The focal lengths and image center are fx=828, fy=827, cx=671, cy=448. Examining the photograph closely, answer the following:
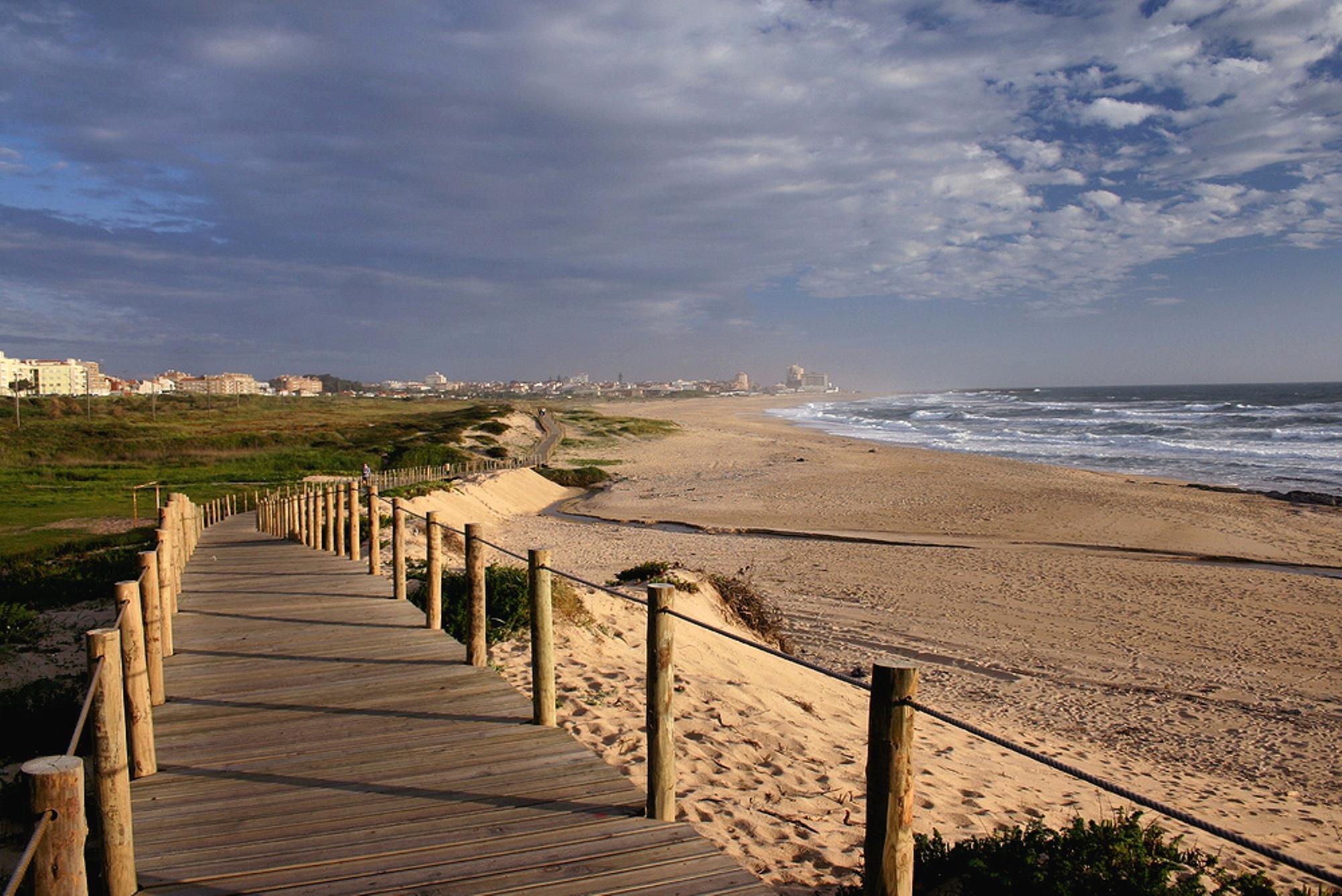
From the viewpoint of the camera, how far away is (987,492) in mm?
30047

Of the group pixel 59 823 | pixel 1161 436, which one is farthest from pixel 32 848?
pixel 1161 436

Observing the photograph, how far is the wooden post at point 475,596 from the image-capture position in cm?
641

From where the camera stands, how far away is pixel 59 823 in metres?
2.52

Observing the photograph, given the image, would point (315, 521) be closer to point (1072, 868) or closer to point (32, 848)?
point (32, 848)

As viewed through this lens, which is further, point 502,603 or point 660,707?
point 502,603

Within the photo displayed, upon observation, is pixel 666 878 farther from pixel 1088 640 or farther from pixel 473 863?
pixel 1088 640

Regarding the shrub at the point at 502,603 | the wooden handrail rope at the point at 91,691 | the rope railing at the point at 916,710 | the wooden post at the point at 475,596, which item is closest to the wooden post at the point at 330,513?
the shrub at the point at 502,603

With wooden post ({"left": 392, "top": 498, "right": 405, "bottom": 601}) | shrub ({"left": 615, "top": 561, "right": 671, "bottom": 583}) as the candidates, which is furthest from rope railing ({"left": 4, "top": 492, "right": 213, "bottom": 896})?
shrub ({"left": 615, "top": 561, "right": 671, "bottom": 583})

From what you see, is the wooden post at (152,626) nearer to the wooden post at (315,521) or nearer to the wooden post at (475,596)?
the wooden post at (475,596)

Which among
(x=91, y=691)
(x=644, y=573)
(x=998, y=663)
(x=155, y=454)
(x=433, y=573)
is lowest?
(x=155, y=454)

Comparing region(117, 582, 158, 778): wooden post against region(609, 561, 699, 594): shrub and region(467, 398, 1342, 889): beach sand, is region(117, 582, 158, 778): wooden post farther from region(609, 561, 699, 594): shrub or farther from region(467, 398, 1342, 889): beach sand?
region(609, 561, 699, 594): shrub

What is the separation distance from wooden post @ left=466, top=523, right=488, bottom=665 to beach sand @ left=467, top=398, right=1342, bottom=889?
843 millimetres

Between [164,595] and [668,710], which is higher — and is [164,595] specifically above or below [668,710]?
below

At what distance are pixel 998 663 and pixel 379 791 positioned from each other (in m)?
9.63
